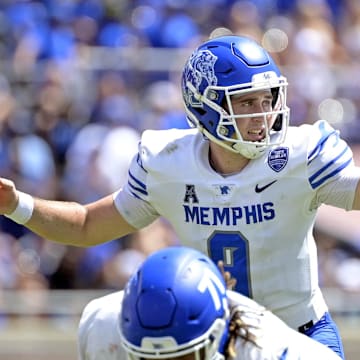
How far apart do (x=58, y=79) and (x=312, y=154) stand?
524 cm

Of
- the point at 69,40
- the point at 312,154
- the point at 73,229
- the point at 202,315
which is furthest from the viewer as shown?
the point at 69,40

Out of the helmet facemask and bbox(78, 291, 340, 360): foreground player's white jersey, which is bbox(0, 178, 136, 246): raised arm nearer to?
the helmet facemask

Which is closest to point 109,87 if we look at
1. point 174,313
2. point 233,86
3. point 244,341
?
point 233,86

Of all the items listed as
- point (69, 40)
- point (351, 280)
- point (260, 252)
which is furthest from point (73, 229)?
point (69, 40)

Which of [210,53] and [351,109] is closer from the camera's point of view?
[210,53]

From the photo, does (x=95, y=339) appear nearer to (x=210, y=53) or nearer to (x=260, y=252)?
(x=260, y=252)

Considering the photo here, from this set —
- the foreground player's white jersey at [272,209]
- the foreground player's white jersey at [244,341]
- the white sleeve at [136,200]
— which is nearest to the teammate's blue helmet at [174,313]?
the foreground player's white jersey at [244,341]

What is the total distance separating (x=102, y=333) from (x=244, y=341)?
37 centimetres

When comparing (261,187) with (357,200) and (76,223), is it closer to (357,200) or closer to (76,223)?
(357,200)

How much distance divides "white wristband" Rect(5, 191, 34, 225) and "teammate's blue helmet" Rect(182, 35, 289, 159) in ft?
2.19

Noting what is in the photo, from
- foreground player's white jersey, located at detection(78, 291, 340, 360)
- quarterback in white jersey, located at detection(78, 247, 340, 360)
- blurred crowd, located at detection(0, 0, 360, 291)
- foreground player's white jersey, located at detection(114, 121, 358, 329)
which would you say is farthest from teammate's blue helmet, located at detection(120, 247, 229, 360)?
blurred crowd, located at detection(0, 0, 360, 291)

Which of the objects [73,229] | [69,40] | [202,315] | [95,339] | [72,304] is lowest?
[72,304]

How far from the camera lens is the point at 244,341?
9.84ft

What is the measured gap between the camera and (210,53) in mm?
4066
